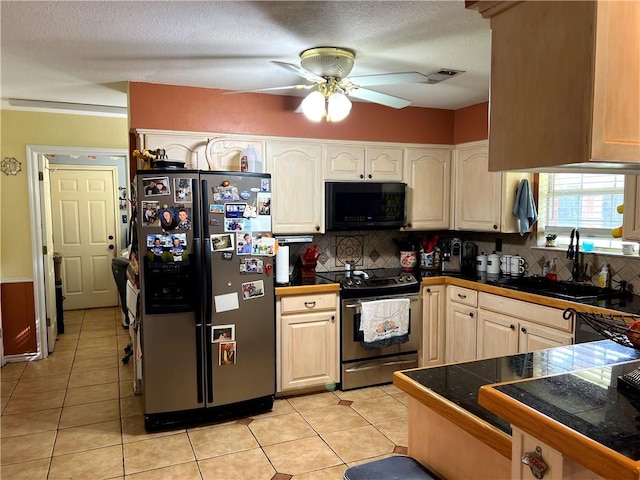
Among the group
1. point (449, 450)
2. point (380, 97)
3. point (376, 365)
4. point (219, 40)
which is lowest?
point (376, 365)

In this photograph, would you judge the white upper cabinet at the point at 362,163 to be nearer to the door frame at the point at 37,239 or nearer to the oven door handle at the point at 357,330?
the oven door handle at the point at 357,330

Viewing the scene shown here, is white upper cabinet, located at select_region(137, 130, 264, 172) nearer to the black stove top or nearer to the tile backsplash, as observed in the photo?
the tile backsplash

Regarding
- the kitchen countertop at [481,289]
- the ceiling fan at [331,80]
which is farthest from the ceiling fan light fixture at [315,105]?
the kitchen countertop at [481,289]


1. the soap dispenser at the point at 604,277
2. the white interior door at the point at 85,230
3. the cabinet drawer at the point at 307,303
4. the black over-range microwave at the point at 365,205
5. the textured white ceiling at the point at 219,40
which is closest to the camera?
the textured white ceiling at the point at 219,40

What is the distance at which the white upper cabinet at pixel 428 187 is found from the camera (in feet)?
14.4

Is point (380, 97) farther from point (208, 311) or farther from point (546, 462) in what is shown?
point (546, 462)

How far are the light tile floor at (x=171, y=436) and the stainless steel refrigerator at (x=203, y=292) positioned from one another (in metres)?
0.25

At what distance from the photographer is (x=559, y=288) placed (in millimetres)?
3514

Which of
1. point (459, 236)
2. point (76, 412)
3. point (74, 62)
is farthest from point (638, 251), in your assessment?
point (76, 412)

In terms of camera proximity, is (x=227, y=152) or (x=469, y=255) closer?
(x=227, y=152)

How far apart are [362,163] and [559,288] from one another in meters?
1.86

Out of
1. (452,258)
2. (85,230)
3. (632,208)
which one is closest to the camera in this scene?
(632,208)

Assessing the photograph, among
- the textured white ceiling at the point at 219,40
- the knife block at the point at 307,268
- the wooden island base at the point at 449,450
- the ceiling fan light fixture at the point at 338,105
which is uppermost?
the textured white ceiling at the point at 219,40

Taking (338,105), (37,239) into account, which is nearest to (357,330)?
(338,105)
